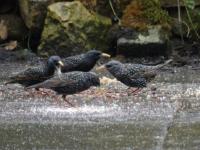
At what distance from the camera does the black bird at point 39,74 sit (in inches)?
319

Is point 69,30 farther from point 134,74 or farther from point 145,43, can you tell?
point 134,74

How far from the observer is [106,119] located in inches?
257

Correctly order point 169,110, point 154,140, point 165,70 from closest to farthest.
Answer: point 154,140
point 169,110
point 165,70

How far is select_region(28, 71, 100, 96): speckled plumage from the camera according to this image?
7336mm

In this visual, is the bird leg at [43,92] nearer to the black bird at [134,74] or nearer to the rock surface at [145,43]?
the black bird at [134,74]

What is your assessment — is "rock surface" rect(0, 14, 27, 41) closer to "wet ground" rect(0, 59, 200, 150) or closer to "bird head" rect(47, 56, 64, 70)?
"wet ground" rect(0, 59, 200, 150)

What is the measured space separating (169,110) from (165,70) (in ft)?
9.30

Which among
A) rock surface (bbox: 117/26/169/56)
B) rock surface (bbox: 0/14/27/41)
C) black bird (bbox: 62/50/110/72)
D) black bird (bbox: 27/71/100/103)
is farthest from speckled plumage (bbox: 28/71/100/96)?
rock surface (bbox: 0/14/27/41)

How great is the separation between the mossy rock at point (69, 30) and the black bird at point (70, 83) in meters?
3.09

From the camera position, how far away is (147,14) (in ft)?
34.9

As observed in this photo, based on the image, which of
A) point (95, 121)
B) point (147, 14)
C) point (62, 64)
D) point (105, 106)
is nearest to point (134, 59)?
point (147, 14)

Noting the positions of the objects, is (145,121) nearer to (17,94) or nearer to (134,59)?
(17,94)

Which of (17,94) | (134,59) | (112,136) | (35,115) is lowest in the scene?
(134,59)

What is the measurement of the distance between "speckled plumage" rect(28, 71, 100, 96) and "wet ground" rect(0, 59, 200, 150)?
0.16 meters
